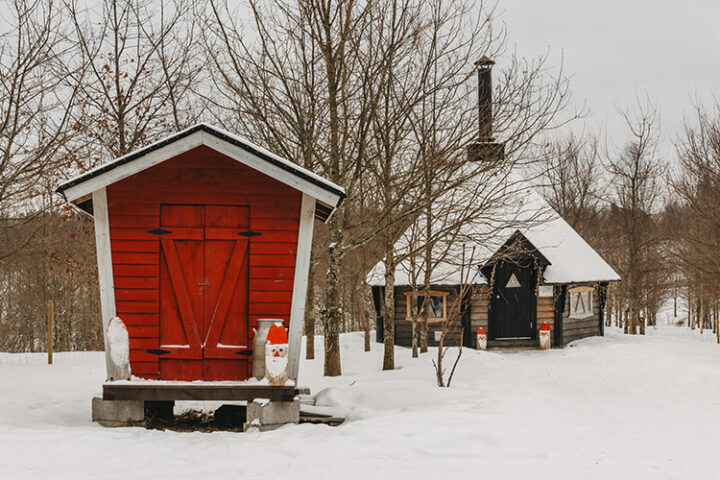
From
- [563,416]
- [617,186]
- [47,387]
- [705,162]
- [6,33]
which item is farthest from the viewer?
[617,186]

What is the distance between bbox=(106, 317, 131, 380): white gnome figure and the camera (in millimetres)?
7320

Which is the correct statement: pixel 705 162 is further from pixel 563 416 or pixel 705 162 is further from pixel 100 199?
pixel 100 199

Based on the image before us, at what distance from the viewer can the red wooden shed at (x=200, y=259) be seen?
25.2ft

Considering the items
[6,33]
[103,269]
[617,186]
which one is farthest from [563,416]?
[617,186]

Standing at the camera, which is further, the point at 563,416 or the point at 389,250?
the point at 389,250

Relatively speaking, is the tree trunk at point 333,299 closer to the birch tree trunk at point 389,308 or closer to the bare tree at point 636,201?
the birch tree trunk at point 389,308

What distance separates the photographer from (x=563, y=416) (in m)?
8.20

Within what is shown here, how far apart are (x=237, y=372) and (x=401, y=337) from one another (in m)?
10.9

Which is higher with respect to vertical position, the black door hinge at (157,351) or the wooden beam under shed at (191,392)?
the black door hinge at (157,351)

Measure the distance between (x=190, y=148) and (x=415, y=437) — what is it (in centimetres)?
421

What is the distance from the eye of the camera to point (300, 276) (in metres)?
7.77


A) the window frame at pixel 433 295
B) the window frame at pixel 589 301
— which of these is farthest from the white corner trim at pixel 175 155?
the window frame at pixel 589 301

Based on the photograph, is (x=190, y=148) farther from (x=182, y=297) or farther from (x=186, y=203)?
(x=182, y=297)

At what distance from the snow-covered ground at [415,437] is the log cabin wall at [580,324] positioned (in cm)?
729
